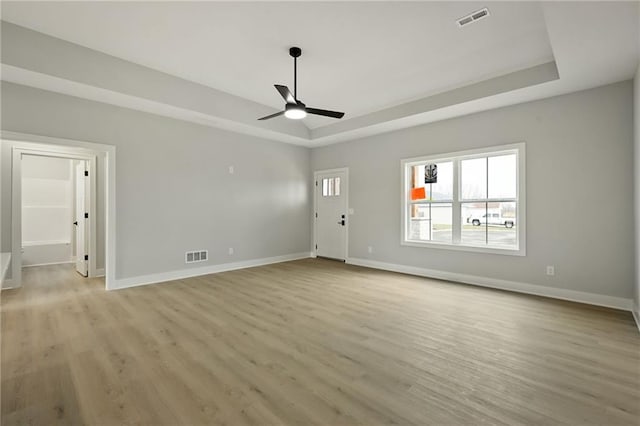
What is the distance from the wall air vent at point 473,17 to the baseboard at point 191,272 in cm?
536

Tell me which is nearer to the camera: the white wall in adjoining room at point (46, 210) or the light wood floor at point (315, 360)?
the light wood floor at point (315, 360)

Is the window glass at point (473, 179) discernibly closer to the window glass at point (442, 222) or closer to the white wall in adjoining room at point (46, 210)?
the window glass at point (442, 222)

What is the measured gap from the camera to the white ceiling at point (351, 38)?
2922 mm

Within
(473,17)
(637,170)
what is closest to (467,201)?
(637,170)

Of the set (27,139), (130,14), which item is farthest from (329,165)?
(27,139)

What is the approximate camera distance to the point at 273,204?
6875 millimetres

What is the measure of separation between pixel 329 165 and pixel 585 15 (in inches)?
205

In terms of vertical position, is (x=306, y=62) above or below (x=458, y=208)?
above

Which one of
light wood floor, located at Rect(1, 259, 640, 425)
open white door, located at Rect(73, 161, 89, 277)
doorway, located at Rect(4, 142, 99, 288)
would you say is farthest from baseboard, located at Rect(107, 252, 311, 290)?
open white door, located at Rect(73, 161, 89, 277)

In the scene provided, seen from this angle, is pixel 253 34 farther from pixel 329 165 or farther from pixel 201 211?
pixel 329 165

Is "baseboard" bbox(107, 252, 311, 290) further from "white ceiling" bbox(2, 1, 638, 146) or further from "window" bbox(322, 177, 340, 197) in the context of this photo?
"white ceiling" bbox(2, 1, 638, 146)

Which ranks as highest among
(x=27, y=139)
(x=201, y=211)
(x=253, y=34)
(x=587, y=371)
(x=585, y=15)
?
(x=253, y=34)

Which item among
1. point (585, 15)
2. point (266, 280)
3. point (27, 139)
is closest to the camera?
point (585, 15)

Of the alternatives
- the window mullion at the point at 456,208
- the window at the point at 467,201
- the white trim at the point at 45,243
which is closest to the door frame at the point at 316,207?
the window at the point at 467,201
